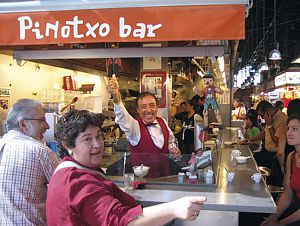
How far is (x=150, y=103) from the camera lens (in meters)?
3.55

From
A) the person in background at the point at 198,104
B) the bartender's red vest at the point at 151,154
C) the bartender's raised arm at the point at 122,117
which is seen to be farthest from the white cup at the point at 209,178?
the person in background at the point at 198,104

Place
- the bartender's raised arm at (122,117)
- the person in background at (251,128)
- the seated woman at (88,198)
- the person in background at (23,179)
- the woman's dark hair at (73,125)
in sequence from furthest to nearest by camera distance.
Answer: the person in background at (251,128) → the bartender's raised arm at (122,117) → the person in background at (23,179) → the woman's dark hair at (73,125) → the seated woman at (88,198)

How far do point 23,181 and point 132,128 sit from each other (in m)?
1.41

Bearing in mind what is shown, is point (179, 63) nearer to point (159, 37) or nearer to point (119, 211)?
point (159, 37)

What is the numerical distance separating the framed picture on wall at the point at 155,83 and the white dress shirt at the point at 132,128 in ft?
9.11

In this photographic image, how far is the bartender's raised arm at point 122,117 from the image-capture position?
3117mm

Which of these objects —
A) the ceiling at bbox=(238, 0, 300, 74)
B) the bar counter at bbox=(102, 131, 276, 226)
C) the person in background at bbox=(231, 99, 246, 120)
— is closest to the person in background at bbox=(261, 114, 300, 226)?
the bar counter at bbox=(102, 131, 276, 226)

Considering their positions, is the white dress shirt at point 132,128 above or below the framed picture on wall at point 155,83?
below

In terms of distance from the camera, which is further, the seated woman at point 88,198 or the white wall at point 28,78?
the white wall at point 28,78

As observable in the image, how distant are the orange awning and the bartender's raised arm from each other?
55 cm

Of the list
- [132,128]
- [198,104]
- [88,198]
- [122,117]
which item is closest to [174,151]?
[132,128]

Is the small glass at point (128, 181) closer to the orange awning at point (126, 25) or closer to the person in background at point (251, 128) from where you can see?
the orange awning at point (126, 25)

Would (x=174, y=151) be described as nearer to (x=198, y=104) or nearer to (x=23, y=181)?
(x=23, y=181)

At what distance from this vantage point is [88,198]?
149cm
